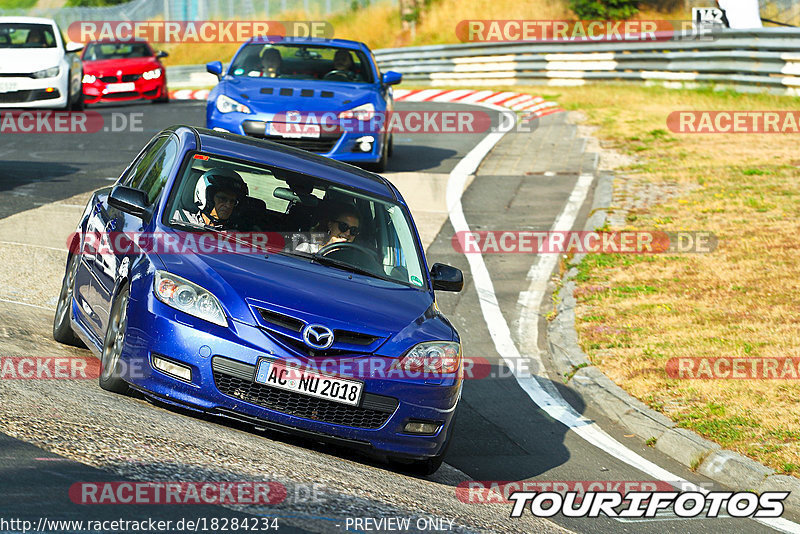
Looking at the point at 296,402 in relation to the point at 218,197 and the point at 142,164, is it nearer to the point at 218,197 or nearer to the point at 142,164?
the point at 218,197

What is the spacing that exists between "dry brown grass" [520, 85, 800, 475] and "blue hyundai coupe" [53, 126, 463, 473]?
2.36 m

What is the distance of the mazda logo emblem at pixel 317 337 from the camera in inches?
225

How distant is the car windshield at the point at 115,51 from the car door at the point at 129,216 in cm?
2011

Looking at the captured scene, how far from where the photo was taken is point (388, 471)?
6.25 meters

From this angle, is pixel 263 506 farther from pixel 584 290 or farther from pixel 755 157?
pixel 755 157

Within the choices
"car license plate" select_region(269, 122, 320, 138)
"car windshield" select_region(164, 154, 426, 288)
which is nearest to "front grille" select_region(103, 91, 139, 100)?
"car license plate" select_region(269, 122, 320, 138)

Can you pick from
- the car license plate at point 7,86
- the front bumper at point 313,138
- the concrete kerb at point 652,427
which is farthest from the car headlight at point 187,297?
the car license plate at point 7,86

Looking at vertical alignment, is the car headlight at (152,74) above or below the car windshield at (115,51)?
below

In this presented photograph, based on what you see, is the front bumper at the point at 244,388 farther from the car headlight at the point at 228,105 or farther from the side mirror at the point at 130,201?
the car headlight at the point at 228,105

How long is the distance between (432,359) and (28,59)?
54.4 feet

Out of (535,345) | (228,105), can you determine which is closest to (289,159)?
(535,345)

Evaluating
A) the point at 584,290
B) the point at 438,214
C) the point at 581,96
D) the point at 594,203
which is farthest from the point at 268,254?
the point at 581,96

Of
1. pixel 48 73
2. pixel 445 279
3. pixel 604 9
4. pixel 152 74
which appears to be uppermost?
pixel 445 279

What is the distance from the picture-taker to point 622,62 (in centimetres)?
2844
